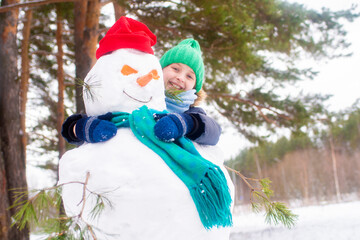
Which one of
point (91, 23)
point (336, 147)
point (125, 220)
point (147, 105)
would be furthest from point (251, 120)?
point (336, 147)

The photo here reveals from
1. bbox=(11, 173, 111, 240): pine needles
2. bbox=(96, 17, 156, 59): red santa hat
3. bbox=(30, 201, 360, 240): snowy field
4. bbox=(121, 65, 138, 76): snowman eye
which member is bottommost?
bbox=(30, 201, 360, 240): snowy field

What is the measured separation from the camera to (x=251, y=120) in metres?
5.52

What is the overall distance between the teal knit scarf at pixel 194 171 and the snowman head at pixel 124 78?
4.1 inches

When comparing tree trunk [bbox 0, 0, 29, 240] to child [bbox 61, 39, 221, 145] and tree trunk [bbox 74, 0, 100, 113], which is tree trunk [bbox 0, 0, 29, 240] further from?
child [bbox 61, 39, 221, 145]

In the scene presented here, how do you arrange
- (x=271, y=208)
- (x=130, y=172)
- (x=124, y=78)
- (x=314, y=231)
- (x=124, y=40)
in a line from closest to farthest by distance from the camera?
(x=130, y=172) < (x=124, y=78) < (x=124, y=40) < (x=271, y=208) < (x=314, y=231)

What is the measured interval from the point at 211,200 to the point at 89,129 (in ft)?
2.04

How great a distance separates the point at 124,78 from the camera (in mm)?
1405

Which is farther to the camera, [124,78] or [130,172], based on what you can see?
[124,78]

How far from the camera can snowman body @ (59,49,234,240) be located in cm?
112

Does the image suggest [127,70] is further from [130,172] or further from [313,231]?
[313,231]

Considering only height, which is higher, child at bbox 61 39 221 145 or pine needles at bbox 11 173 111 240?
child at bbox 61 39 221 145

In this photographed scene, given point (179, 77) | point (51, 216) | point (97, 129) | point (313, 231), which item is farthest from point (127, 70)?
point (313, 231)

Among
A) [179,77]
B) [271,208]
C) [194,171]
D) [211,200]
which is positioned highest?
[179,77]

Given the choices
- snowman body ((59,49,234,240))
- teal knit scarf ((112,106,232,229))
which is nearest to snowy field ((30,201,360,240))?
snowman body ((59,49,234,240))
